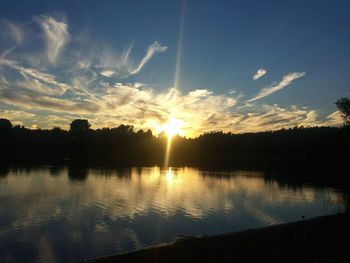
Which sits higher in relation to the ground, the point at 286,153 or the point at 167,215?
the point at 286,153

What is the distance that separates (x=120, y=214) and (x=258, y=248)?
1912 cm

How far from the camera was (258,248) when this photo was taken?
20531mm

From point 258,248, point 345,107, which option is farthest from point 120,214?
point 345,107

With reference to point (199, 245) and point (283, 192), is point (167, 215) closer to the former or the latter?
point (199, 245)

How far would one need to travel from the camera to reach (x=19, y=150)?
170125 millimetres

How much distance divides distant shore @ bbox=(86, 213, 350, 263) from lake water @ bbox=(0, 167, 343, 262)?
18.2 ft

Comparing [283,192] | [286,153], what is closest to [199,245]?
[283,192]

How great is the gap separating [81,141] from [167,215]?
558 ft

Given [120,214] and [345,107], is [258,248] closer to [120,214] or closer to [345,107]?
[120,214]

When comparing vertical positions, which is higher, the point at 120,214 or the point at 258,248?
the point at 120,214

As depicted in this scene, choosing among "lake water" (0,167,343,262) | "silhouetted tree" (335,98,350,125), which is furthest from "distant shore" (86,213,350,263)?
"silhouetted tree" (335,98,350,125)

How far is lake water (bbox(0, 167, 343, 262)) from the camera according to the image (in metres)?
25.4

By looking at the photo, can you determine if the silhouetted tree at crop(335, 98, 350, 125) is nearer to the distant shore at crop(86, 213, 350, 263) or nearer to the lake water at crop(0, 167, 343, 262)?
the lake water at crop(0, 167, 343, 262)

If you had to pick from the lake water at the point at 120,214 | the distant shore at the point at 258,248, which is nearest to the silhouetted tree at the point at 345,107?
the lake water at the point at 120,214
